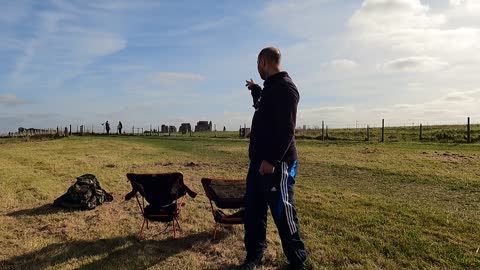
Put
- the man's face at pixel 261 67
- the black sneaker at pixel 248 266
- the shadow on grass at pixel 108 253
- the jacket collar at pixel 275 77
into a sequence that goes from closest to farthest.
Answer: the jacket collar at pixel 275 77 < the man's face at pixel 261 67 < the black sneaker at pixel 248 266 < the shadow on grass at pixel 108 253

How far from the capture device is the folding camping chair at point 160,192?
671 cm

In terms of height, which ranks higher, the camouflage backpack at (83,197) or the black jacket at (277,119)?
the black jacket at (277,119)

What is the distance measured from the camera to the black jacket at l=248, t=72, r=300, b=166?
4559 millimetres

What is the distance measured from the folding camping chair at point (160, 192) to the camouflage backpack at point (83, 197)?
2362mm

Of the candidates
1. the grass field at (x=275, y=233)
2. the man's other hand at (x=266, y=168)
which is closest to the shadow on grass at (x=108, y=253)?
the grass field at (x=275, y=233)

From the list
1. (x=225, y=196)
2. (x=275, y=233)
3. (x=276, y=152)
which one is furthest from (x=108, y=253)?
(x=276, y=152)

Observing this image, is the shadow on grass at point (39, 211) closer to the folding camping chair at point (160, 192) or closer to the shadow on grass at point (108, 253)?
→ the shadow on grass at point (108, 253)

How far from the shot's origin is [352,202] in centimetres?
949

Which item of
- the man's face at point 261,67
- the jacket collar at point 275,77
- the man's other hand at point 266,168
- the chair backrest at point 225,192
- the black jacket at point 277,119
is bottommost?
the chair backrest at point 225,192

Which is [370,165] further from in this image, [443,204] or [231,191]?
[231,191]

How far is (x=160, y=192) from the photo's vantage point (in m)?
6.93

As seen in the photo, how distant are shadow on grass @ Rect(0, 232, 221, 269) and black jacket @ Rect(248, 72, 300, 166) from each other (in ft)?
7.46

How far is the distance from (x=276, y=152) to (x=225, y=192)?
261cm

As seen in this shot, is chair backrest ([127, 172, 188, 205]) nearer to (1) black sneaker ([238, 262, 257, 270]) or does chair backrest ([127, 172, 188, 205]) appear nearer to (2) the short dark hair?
(1) black sneaker ([238, 262, 257, 270])
